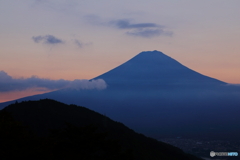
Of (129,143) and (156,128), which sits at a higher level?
(129,143)

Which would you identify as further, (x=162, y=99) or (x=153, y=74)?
(x=153, y=74)

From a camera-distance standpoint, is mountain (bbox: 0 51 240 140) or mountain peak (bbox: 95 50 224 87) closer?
mountain (bbox: 0 51 240 140)

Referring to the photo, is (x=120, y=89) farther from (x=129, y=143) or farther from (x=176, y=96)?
(x=129, y=143)

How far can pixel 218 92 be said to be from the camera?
156 m

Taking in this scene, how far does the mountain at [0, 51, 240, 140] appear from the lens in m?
108

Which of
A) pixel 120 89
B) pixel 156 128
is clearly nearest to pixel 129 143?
pixel 156 128

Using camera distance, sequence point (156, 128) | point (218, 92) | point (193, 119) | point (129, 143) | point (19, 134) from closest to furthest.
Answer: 1. point (19, 134)
2. point (129, 143)
3. point (156, 128)
4. point (193, 119)
5. point (218, 92)

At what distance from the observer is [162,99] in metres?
153

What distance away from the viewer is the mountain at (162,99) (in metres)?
108

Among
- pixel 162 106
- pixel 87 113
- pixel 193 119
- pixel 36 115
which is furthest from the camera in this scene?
pixel 162 106

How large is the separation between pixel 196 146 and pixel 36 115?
158 feet

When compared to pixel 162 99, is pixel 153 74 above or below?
above

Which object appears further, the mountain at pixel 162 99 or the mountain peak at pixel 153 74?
the mountain peak at pixel 153 74

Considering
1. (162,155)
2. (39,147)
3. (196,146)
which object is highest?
(39,147)
